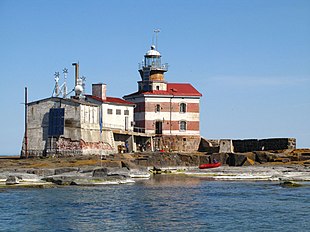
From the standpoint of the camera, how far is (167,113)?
76.4m

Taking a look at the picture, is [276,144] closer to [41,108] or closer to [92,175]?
[41,108]

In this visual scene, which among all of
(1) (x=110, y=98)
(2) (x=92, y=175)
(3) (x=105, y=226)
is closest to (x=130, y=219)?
(3) (x=105, y=226)

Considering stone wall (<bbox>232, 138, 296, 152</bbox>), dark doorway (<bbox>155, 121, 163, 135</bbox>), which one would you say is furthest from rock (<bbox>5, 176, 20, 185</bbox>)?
stone wall (<bbox>232, 138, 296, 152</bbox>)

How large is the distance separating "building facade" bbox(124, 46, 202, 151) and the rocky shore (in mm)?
9799

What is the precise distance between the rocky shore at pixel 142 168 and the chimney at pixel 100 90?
982cm

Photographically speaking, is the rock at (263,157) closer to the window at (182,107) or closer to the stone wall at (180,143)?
the stone wall at (180,143)

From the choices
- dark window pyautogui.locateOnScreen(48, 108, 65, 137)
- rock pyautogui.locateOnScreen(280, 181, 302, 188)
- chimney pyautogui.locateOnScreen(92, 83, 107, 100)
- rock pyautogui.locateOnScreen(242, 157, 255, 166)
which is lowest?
rock pyautogui.locateOnScreen(280, 181, 302, 188)

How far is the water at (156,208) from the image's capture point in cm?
2651

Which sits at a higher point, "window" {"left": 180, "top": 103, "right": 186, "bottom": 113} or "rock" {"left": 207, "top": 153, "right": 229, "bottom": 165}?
"window" {"left": 180, "top": 103, "right": 186, "bottom": 113}

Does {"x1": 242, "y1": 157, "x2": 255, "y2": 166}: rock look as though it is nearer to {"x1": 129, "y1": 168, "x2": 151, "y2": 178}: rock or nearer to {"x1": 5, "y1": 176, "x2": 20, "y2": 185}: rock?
{"x1": 129, "y1": 168, "x2": 151, "y2": 178}: rock

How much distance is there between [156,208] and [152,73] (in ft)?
156

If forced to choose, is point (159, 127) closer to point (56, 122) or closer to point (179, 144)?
point (179, 144)

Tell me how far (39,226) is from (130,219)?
4376 millimetres

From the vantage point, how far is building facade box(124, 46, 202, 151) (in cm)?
7556
